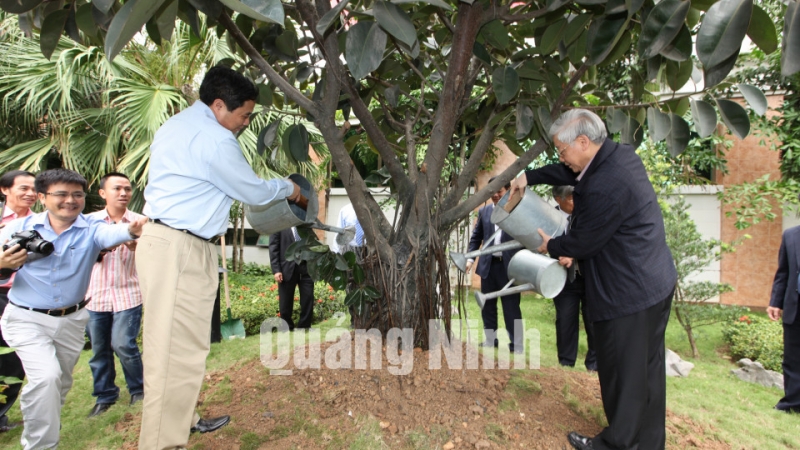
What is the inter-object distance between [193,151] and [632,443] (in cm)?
237

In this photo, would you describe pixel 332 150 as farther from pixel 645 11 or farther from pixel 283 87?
pixel 645 11

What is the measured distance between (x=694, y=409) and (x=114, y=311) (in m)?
3.94

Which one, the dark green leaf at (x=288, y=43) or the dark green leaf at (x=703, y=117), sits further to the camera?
the dark green leaf at (x=288, y=43)

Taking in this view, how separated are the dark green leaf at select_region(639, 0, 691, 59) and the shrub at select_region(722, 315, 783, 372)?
16.0 ft

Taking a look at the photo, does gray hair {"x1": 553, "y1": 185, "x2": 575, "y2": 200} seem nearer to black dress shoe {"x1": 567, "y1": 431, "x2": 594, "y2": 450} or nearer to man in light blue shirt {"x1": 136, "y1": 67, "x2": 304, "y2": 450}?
black dress shoe {"x1": 567, "y1": 431, "x2": 594, "y2": 450}

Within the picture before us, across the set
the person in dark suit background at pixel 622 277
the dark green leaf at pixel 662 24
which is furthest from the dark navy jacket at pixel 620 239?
the dark green leaf at pixel 662 24

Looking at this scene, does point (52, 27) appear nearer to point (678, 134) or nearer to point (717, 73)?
point (717, 73)

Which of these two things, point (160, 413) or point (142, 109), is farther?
point (142, 109)

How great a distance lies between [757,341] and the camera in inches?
213

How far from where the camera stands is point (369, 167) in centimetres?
1048

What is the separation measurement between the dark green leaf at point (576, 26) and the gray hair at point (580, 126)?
0.34m

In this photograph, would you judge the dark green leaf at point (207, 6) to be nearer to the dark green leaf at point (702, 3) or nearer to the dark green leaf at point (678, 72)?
the dark green leaf at point (702, 3)

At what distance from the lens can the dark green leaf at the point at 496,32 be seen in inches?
90.7

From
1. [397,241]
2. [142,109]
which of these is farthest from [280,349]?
[142,109]
